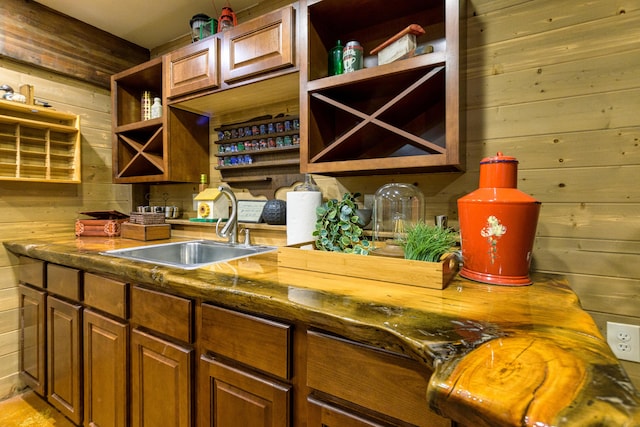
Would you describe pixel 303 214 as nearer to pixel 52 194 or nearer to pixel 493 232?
pixel 493 232

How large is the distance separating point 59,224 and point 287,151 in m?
1.66

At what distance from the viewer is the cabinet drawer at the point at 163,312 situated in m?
1.05

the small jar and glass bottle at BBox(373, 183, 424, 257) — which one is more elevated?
the small jar

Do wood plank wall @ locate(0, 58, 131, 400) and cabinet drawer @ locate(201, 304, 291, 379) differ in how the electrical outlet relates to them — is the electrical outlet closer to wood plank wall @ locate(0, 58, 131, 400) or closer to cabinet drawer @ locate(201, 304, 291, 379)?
cabinet drawer @ locate(201, 304, 291, 379)

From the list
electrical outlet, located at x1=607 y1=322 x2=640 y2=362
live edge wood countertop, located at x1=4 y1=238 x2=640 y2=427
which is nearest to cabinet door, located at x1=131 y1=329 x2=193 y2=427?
live edge wood countertop, located at x1=4 y1=238 x2=640 y2=427

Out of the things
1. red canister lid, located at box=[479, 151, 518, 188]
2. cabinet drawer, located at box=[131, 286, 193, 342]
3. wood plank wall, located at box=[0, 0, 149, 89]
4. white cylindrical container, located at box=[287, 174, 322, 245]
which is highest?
wood plank wall, located at box=[0, 0, 149, 89]

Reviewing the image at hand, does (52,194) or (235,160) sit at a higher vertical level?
(235,160)

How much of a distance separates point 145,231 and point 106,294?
26.0 inches

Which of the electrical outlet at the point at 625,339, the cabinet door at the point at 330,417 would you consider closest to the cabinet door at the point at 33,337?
the cabinet door at the point at 330,417

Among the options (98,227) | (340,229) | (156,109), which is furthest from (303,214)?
(98,227)

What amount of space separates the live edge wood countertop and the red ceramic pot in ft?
0.17

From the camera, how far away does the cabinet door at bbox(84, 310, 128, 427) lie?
1270 mm

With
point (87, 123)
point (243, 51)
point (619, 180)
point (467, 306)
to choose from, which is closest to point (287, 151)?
point (243, 51)

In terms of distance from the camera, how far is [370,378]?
719 millimetres
